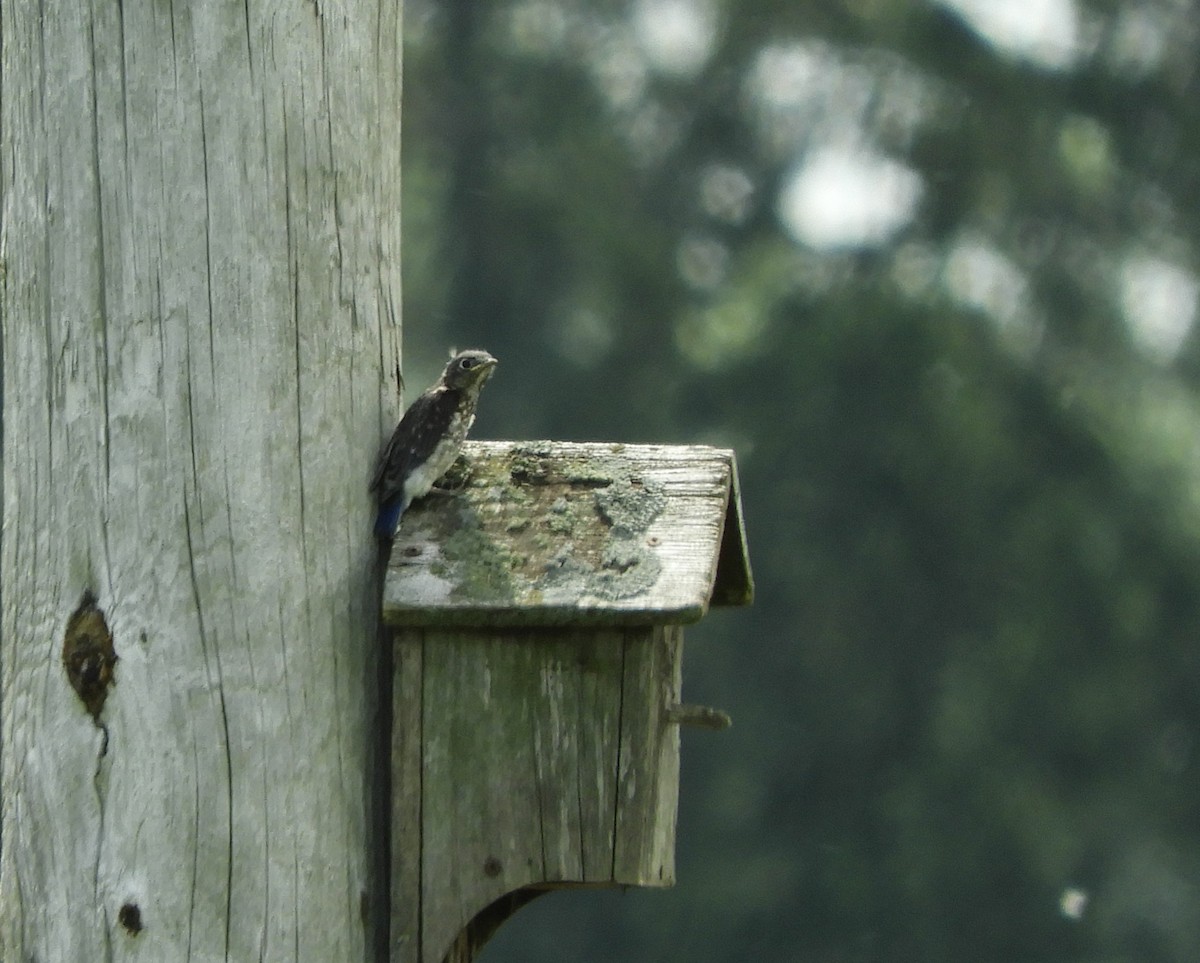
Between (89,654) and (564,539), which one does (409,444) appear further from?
(89,654)

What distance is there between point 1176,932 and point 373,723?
11.6m

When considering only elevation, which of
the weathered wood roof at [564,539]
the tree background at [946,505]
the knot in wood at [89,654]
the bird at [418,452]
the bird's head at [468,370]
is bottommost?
the tree background at [946,505]

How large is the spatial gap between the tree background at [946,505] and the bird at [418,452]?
10.2m

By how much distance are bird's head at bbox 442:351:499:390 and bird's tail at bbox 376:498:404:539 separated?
255 mm

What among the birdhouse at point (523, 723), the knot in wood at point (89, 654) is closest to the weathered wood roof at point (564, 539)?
the birdhouse at point (523, 723)

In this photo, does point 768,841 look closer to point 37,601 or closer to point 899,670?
point 899,670

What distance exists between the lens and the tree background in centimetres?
1309

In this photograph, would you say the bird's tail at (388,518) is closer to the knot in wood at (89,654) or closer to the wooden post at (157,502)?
the wooden post at (157,502)

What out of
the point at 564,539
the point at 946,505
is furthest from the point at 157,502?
the point at 946,505

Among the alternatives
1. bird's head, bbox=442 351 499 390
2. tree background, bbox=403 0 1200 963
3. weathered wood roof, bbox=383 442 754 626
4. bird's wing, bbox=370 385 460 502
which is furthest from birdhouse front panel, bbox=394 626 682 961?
tree background, bbox=403 0 1200 963

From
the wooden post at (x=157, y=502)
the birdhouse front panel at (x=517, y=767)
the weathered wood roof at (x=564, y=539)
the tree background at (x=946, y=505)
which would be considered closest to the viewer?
the wooden post at (x=157, y=502)

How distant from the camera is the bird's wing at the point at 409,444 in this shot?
279 cm

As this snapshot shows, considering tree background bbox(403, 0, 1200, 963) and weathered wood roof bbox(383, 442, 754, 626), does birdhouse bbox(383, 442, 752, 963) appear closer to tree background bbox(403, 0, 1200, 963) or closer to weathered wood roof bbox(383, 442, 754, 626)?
weathered wood roof bbox(383, 442, 754, 626)

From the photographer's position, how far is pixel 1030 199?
13.8 m
